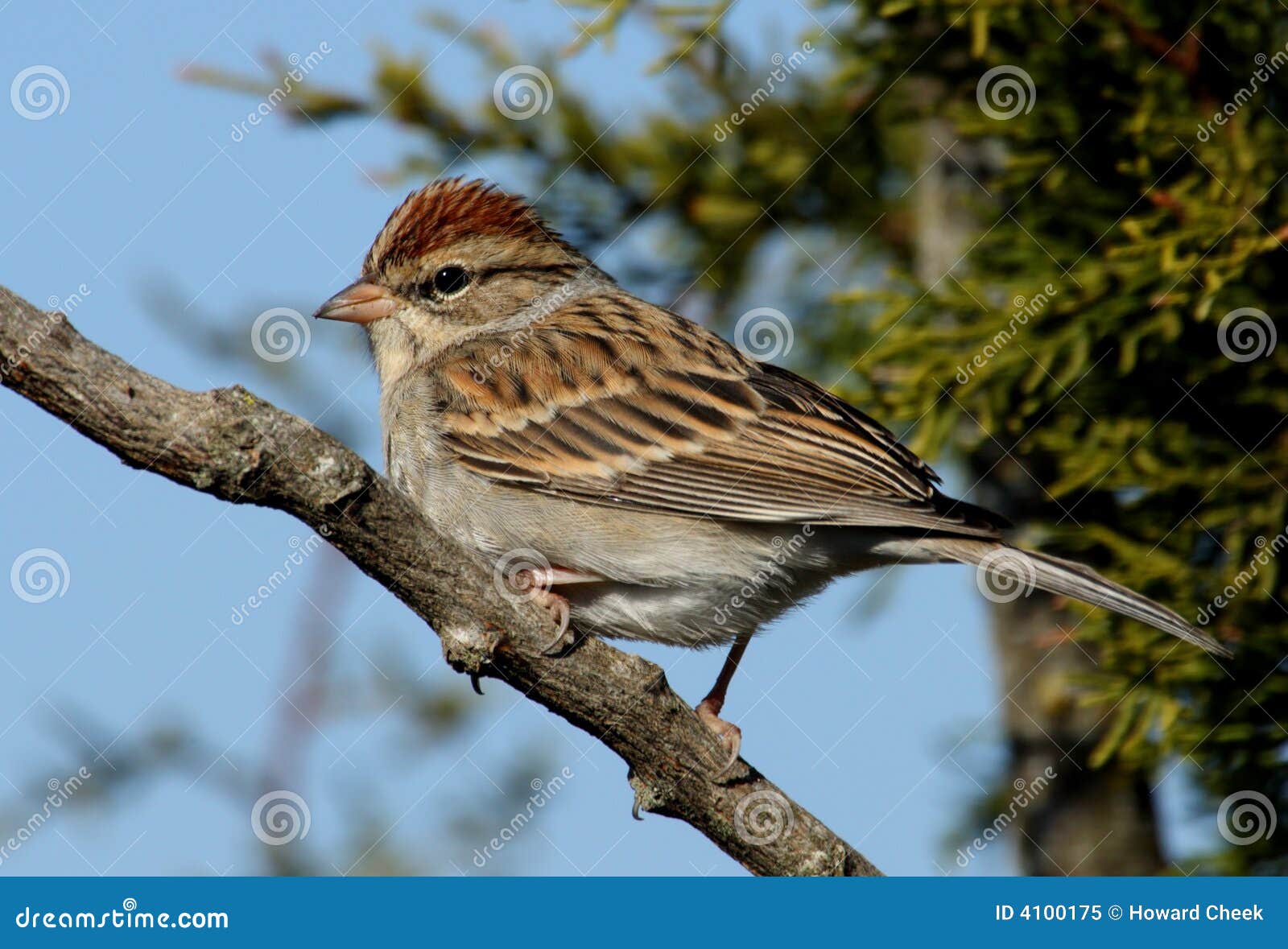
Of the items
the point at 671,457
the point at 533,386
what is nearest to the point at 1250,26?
the point at 671,457

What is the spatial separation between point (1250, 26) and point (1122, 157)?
0.49m

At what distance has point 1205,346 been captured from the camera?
4223mm

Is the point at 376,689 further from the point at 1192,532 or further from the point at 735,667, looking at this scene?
the point at 1192,532

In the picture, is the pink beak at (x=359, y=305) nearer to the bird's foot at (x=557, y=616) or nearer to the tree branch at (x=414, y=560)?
the bird's foot at (x=557, y=616)

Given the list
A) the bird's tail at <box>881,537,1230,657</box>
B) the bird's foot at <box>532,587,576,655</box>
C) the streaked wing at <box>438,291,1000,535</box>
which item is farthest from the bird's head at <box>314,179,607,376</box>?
the bird's tail at <box>881,537,1230,657</box>

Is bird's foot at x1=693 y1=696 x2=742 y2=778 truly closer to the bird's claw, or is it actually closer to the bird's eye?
the bird's claw

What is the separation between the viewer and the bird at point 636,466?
4.12 metres

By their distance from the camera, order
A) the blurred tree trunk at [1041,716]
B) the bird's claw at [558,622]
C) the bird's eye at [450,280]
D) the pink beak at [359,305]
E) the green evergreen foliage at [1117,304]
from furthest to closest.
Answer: the bird's eye at [450,280] → the pink beak at [359,305] → the blurred tree trunk at [1041,716] → the green evergreen foliage at [1117,304] → the bird's claw at [558,622]

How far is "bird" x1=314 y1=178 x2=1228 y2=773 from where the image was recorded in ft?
13.5

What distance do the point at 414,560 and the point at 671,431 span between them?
160cm

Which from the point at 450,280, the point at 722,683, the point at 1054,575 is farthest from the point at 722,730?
the point at 450,280

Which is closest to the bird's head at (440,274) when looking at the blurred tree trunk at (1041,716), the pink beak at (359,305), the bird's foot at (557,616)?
the pink beak at (359,305)

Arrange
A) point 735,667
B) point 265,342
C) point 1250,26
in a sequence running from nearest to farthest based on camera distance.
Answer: point 1250,26, point 735,667, point 265,342

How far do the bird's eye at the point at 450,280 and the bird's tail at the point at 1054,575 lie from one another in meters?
1.93
